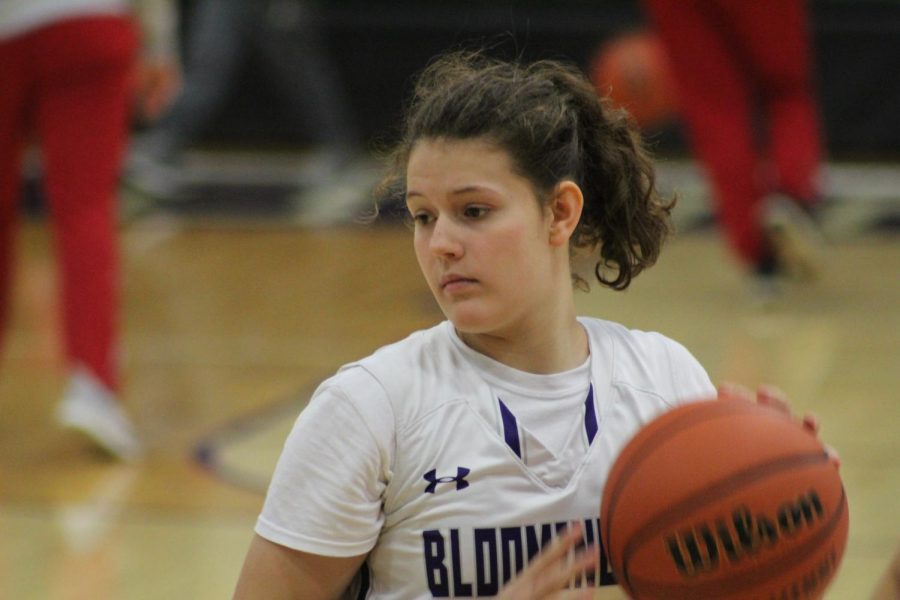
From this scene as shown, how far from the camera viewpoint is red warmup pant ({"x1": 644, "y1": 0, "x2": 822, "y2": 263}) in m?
5.54

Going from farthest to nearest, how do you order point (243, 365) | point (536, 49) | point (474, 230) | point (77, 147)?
1. point (536, 49)
2. point (243, 365)
3. point (77, 147)
4. point (474, 230)

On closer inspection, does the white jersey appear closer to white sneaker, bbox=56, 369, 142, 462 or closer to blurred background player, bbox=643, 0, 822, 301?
white sneaker, bbox=56, 369, 142, 462

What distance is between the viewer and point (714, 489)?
6.09 ft

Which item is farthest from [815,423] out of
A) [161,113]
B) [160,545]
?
[161,113]

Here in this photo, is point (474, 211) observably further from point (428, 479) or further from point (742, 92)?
point (742, 92)

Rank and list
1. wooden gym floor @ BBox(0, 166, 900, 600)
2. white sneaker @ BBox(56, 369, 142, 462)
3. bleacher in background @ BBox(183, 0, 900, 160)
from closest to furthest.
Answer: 1. wooden gym floor @ BBox(0, 166, 900, 600)
2. white sneaker @ BBox(56, 369, 142, 462)
3. bleacher in background @ BBox(183, 0, 900, 160)

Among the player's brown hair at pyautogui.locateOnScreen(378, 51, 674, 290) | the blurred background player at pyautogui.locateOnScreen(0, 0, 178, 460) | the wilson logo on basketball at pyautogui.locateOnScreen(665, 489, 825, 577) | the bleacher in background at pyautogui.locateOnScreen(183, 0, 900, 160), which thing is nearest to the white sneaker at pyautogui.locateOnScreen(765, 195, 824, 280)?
the blurred background player at pyautogui.locateOnScreen(0, 0, 178, 460)

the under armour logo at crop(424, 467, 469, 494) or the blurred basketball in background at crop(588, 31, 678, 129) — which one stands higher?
the blurred basketball in background at crop(588, 31, 678, 129)

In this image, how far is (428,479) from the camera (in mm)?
1937

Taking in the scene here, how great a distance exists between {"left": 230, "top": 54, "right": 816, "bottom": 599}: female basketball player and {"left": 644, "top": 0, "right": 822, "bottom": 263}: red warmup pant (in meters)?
3.60

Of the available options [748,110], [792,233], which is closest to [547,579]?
[792,233]

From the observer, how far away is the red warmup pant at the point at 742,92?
554 centimetres

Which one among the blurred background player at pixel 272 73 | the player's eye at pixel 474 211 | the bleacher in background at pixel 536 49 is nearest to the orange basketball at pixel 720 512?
the player's eye at pixel 474 211

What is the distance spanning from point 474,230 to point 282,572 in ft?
1.56
